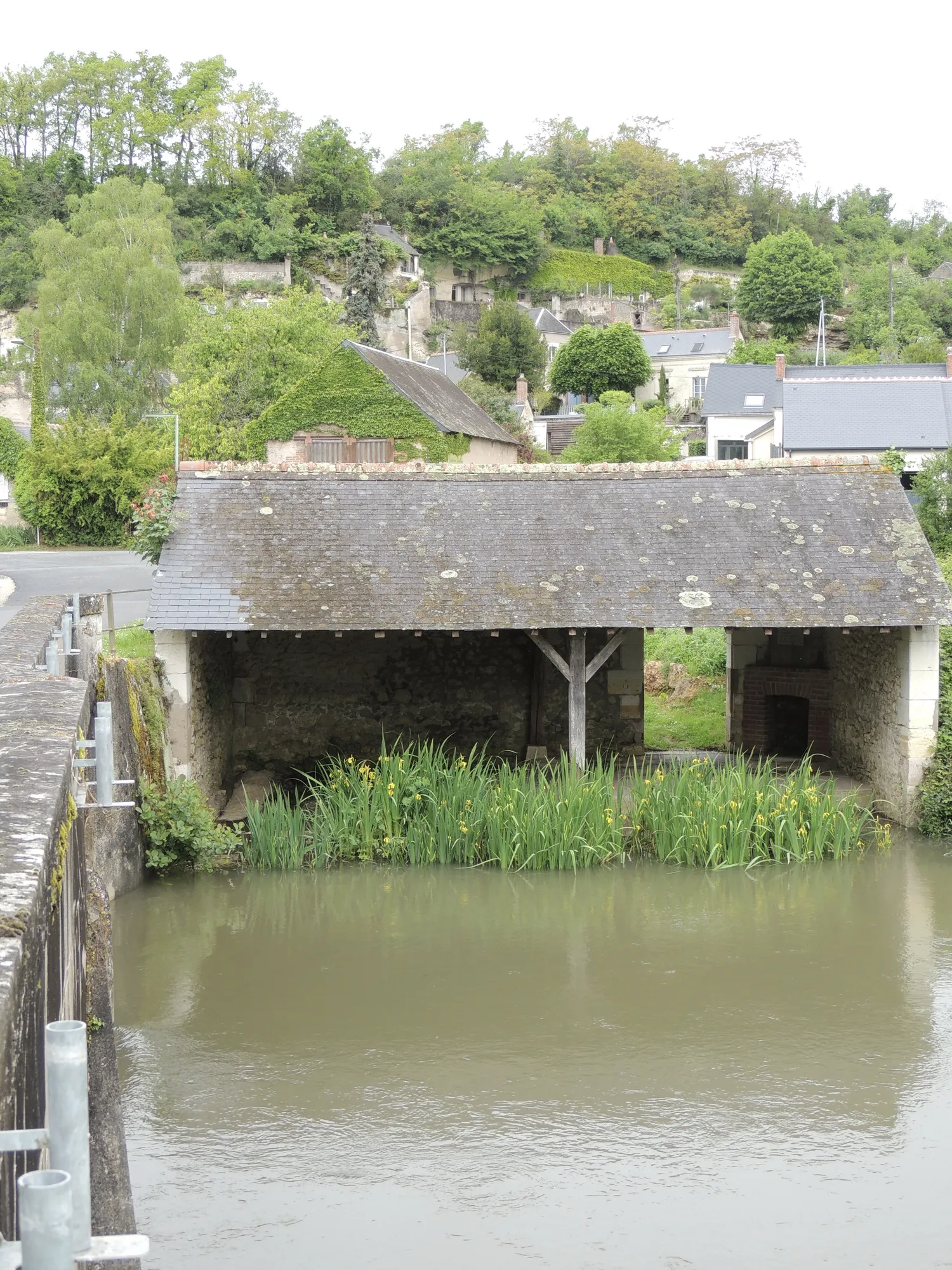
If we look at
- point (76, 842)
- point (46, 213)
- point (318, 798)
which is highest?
point (46, 213)

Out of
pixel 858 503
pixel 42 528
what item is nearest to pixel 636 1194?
pixel 858 503

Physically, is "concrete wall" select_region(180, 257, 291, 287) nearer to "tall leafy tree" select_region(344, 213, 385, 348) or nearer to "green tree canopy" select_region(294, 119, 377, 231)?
"green tree canopy" select_region(294, 119, 377, 231)

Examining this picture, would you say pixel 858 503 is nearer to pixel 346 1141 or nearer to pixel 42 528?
pixel 346 1141

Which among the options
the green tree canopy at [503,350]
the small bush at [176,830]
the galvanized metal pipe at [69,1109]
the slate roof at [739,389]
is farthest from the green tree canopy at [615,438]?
the galvanized metal pipe at [69,1109]

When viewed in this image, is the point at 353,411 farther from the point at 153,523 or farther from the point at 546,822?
the point at 546,822

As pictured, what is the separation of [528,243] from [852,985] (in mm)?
66364

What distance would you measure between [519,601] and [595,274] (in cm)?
6587

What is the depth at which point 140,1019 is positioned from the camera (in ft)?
24.7

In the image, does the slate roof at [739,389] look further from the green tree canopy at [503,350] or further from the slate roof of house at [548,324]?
the slate roof of house at [548,324]

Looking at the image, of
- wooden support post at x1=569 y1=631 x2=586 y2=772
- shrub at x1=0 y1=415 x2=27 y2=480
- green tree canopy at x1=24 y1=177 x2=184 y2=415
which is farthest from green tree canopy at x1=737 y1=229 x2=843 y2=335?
wooden support post at x1=569 y1=631 x2=586 y2=772

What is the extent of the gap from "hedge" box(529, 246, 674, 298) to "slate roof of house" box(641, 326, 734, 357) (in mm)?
12964

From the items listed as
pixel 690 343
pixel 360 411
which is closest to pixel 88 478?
pixel 360 411

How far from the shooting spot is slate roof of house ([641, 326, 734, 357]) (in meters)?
56.2

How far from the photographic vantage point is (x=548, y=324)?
200ft
